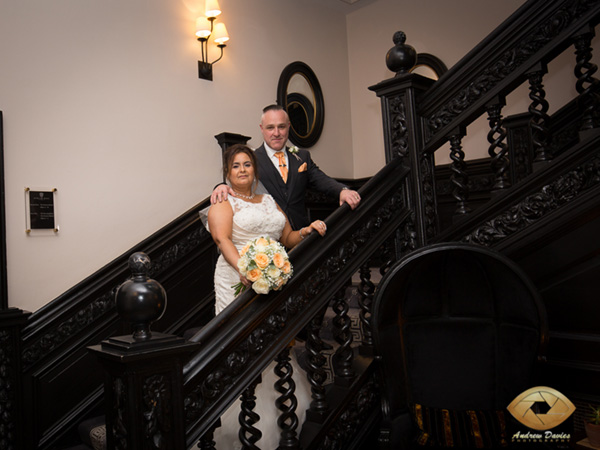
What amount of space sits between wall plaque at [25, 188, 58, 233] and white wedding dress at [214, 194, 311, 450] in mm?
1493

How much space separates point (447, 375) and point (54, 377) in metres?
2.52

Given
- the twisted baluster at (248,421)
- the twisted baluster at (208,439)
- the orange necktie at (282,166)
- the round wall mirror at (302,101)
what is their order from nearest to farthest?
the twisted baluster at (208,439) < the twisted baluster at (248,421) < the orange necktie at (282,166) < the round wall mirror at (302,101)

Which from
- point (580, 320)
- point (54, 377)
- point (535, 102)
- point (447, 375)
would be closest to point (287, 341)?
point (447, 375)

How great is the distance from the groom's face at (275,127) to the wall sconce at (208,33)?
194 centimetres

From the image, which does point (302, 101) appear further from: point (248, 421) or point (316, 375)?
point (248, 421)

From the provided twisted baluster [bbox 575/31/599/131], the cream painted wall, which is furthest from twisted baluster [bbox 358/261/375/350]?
the cream painted wall

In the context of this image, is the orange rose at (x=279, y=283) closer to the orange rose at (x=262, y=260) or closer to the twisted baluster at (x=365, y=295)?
the orange rose at (x=262, y=260)

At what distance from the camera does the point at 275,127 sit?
9.65ft

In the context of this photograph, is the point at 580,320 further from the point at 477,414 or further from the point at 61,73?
the point at 61,73

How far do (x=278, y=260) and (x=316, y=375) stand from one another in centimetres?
57

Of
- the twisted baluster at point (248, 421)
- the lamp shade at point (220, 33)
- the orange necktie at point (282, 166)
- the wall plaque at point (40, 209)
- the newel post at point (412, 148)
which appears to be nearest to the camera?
the twisted baluster at point (248, 421)

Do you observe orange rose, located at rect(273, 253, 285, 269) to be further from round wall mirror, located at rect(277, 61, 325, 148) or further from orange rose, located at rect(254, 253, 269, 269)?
round wall mirror, located at rect(277, 61, 325, 148)

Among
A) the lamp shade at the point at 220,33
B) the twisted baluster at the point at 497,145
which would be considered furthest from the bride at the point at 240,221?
the lamp shade at the point at 220,33

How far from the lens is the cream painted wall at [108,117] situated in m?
3.42
